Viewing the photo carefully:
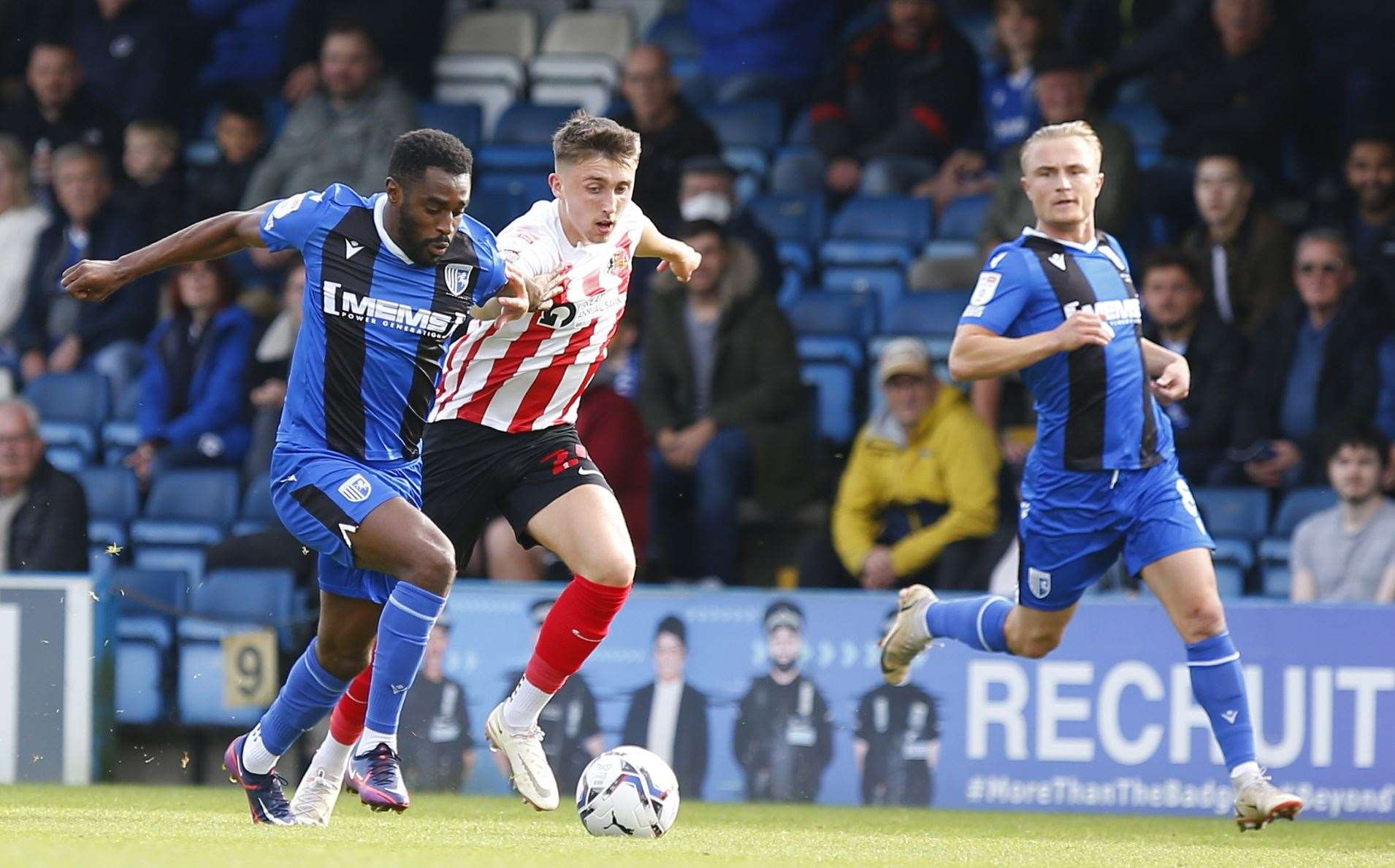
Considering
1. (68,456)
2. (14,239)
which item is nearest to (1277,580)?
(68,456)

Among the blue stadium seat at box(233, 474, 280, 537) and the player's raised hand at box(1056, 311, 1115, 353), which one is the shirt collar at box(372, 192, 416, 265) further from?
the blue stadium seat at box(233, 474, 280, 537)

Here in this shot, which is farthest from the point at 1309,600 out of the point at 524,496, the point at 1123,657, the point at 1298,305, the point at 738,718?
the point at 524,496

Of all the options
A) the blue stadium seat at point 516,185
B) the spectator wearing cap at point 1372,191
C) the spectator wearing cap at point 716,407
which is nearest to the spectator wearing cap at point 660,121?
the blue stadium seat at point 516,185

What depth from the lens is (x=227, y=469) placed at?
11.3 meters

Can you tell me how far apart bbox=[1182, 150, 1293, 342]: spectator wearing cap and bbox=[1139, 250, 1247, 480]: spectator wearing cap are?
35 centimetres

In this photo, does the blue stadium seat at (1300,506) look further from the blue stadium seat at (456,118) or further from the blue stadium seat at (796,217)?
the blue stadium seat at (456,118)

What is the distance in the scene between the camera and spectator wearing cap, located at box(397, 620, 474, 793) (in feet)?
31.0

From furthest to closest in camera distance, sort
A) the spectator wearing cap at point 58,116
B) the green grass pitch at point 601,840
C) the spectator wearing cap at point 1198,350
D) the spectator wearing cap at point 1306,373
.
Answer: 1. the spectator wearing cap at point 58,116
2. the spectator wearing cap at point 1198,350
3. the spectator wearing cap at point 1306,373
4. the green grass pitch at point 601,840

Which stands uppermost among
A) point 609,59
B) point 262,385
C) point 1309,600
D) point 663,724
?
point 609,59

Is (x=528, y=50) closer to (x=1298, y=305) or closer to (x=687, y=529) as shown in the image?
(x=687, y=529)

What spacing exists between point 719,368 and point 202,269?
120 inches

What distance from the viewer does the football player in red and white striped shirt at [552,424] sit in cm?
688

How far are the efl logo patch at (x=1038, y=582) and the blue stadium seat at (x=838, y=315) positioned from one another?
4387 mm

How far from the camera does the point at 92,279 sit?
6141mm
